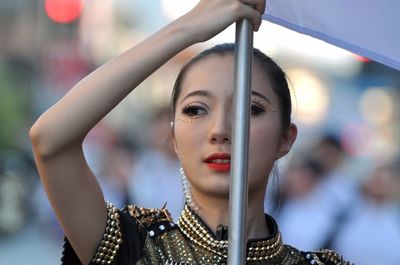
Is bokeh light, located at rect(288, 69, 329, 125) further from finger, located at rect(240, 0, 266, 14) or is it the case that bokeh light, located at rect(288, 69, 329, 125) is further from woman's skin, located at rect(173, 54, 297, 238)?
finger, located at rect(240, 0, 266, 14)

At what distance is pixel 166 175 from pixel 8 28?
4.05 ft

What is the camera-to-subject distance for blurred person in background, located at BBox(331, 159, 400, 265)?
4.61 meters

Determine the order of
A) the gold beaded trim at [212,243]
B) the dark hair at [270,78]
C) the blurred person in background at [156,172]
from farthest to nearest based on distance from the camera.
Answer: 1. the blurred person in background at [156,172]
2. the dark hair at [270,78]
3. the gold beaded trim at [212,243]

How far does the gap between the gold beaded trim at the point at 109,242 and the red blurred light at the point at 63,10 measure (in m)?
3.20

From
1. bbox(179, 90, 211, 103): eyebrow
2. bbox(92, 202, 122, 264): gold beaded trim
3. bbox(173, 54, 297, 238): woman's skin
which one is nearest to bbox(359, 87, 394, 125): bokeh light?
bbox(173, 54, 297, 238): woman's skin

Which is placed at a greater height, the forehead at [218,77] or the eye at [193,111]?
the forehead at [218,77]

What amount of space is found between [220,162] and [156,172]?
2652 millimetres

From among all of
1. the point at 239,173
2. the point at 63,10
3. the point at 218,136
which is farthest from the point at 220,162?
the point at 63,10

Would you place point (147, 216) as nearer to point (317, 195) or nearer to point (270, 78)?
point (270, 78)

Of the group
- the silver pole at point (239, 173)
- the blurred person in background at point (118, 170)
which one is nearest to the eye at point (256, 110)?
the silver pole at point (239, 173)

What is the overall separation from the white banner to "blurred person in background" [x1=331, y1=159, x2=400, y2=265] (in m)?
2.31

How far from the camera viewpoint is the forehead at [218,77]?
7.14 feet

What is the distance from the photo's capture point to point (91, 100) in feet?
6.20

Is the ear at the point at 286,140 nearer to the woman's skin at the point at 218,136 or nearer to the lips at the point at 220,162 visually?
the woman's skin at the point at 218,136
